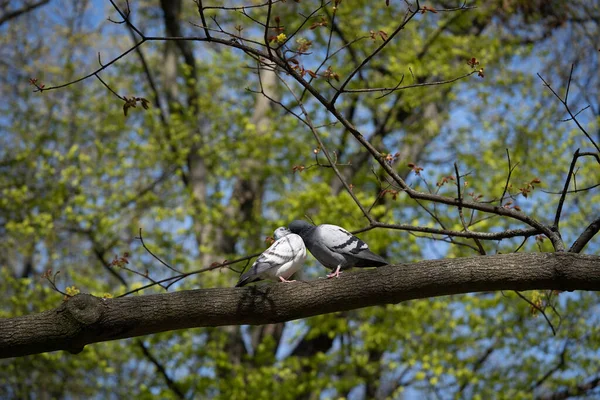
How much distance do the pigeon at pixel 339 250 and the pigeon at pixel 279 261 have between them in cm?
10

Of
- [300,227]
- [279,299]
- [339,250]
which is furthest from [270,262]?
[300,227]

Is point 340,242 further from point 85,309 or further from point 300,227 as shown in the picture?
point 85,309

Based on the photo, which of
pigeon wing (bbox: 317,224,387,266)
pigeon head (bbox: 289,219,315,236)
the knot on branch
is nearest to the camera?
the knot on branch

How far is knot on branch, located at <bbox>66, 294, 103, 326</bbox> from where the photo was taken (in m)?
3.55

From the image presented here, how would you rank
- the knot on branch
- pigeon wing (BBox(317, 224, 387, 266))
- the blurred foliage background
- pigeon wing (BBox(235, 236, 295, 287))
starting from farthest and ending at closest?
the blurred foliage background, pigeon wing (BBox(317, 224, 387, 266)), pigeon wing (BBox(235, 236, 295, 287)), the knot on branch

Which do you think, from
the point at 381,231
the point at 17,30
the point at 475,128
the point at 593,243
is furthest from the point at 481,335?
the point at 17,30

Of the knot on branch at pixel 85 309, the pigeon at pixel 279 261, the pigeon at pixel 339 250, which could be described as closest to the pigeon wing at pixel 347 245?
the pigeon at pixel 339 250

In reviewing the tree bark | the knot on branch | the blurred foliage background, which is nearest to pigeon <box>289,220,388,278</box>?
the tree bark

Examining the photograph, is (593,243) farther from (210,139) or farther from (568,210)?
(210,139)

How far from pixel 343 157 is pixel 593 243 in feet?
14.7

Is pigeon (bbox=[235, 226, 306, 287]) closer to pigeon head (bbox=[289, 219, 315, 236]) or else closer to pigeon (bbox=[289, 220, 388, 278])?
pigeon (bbox=[289, 220, 388, 278])

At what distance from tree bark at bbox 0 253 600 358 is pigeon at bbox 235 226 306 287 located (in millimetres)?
192

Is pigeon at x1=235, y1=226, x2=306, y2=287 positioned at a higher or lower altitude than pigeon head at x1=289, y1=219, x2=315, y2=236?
lower

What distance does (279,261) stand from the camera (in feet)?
13.3
